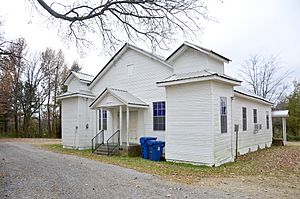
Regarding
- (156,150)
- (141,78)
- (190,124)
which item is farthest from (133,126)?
(190,124)

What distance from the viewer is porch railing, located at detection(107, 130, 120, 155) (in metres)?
16.6

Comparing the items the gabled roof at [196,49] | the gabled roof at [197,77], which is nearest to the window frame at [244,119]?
the gabled roof at [197,77]

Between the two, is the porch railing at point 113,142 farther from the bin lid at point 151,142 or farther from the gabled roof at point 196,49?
the gabled roof at point 196,49

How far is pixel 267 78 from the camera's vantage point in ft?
141

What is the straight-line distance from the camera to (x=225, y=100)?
43.3 ft

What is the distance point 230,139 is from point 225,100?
6.30ft

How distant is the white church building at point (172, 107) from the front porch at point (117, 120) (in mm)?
58

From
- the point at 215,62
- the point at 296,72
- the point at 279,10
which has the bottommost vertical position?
the point at 215,62

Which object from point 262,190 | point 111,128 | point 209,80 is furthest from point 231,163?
point 111,128

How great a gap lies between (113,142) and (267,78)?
32.7m

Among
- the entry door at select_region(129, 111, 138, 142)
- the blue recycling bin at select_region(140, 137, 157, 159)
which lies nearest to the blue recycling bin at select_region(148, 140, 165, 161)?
the blue recycling bin at select_region(140, 137, 157, 159)

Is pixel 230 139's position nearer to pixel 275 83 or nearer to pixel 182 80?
pixel 182 80

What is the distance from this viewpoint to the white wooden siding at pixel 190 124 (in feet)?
39.8

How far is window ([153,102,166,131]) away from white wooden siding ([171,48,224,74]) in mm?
3126
